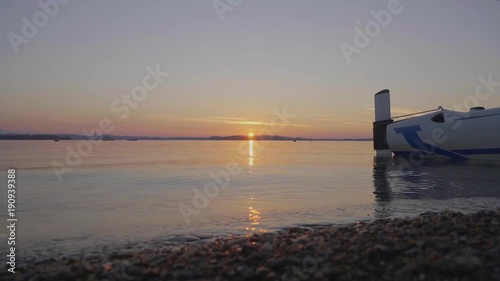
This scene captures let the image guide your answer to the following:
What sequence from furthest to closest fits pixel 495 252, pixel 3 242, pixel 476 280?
pixel 3 242 → pixel 495 252 → pixel 476 280

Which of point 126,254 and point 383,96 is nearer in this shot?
point 126,254

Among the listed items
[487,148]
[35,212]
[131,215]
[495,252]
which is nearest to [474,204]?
[495,252]

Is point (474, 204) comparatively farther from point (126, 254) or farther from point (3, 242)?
point (3, 242)

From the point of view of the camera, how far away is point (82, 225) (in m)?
9.69

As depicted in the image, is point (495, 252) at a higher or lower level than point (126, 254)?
higher

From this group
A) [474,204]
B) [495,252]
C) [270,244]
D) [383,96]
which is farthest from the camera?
[383,96]

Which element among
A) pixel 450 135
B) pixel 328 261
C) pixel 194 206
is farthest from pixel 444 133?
pixel 328 261

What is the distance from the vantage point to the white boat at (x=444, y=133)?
90.5 feet

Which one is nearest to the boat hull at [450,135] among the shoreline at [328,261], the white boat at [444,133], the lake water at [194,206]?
the white boat at [444,133]

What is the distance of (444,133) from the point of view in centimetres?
3077

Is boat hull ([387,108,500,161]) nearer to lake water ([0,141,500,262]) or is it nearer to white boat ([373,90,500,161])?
white boat ([373,90,500,161])

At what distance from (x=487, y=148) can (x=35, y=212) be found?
29.4 m

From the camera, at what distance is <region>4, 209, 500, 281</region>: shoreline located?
14.9 ft

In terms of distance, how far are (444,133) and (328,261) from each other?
29.6 meters
